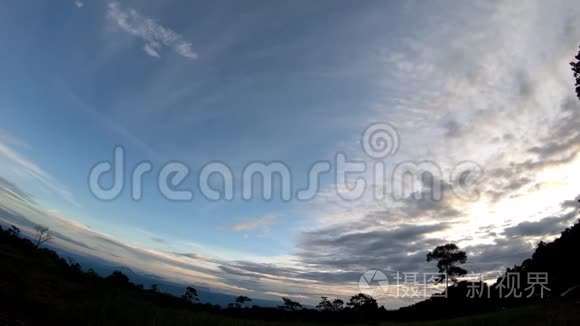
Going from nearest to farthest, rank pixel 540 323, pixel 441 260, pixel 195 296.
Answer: pixel 540 323 → pixel 195 296 → pixel 441 260

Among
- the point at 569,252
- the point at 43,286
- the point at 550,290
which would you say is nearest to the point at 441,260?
the point at 569,252

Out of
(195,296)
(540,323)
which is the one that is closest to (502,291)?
(540,323)

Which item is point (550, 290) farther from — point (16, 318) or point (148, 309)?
point (16, 318)

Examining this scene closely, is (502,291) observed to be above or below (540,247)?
below

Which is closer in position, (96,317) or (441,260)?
(96,317)

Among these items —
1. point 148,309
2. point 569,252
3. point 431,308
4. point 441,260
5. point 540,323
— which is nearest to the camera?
point 148,309

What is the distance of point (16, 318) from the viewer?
5.92 meters

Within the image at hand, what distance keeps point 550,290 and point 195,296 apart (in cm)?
4036

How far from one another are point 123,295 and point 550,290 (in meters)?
31.3

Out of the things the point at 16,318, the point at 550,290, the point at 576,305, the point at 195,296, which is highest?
the point at 16,318

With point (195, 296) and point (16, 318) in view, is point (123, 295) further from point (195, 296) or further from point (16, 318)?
point (195, 296)

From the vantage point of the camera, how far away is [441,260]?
61000mm

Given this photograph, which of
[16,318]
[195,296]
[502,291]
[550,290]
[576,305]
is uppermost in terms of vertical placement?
[16,318]

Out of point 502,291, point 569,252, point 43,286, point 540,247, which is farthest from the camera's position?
point 540,247
